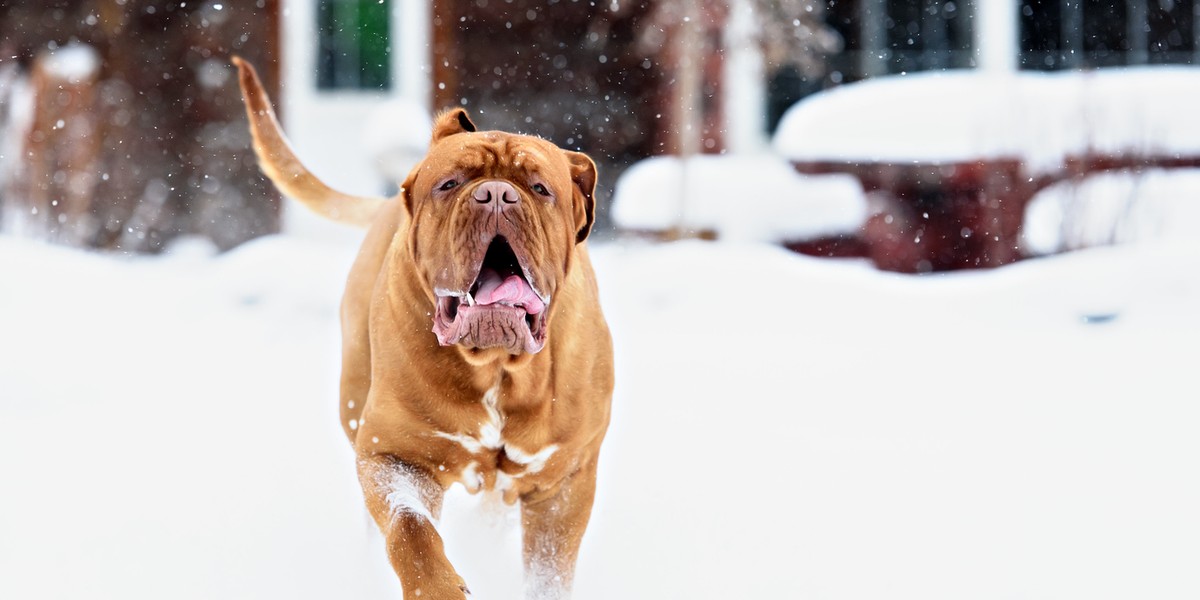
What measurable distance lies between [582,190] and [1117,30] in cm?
1181

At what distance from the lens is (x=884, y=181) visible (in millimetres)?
10609

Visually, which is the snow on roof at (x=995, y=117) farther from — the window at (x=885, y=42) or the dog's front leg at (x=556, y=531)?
the dog's front leg at (x=556, y=531)

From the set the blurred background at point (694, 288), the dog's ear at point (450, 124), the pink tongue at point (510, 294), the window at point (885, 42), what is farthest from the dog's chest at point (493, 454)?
the window at point (885, 42)

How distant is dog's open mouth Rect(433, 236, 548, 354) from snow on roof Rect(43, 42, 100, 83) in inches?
429

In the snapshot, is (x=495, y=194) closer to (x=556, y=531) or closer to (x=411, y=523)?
(x=411, y=523)

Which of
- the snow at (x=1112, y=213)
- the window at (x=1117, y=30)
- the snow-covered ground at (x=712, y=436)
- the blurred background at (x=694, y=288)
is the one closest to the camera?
the snow-covered ground at (x=712, y=436)

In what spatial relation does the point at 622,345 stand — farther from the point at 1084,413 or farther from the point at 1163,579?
the point at 1163,579

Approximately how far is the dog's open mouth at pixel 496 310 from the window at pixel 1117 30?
1161 cm

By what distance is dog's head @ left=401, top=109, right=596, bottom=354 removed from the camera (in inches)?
94.2

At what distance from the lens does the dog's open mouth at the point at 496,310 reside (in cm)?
244

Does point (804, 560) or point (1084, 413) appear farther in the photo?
point (1084, 413)

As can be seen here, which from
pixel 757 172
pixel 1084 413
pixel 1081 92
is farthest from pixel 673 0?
pixel 1084 413

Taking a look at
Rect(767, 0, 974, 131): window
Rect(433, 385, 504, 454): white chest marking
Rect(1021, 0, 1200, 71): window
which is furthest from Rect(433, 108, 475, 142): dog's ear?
Rect(1021, 0, 1200, 71): window

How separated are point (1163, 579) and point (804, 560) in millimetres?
946
